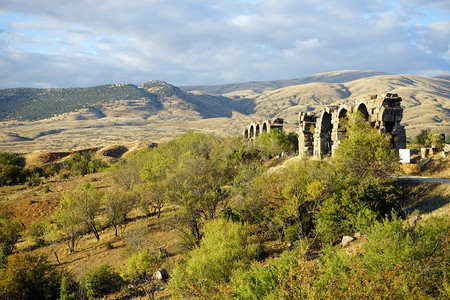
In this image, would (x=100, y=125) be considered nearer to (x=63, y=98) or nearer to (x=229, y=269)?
(x=63, y=98)

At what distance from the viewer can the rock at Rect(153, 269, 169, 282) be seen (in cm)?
1683

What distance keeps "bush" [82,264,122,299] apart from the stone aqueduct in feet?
55.2

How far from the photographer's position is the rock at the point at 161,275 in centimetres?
1683

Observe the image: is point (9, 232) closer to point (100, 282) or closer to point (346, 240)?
point (100, 282)

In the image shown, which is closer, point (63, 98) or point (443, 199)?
point (443, 199)

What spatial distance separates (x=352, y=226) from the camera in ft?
50.0

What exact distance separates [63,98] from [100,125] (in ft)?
149

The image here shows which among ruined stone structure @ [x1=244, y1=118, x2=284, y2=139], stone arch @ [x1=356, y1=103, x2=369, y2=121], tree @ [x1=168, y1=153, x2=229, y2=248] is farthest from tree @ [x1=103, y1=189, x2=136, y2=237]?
ruined stone structure @ [x1=244, y1=118, x2=284, y2=139]

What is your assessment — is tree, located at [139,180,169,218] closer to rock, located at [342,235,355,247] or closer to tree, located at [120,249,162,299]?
tree, located at [120,249,162,299]

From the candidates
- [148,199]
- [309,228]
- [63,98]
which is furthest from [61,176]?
[63,98]

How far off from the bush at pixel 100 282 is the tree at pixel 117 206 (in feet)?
23.7

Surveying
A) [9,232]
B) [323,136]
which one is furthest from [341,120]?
[9,232]

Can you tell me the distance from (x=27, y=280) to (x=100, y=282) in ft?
13.1

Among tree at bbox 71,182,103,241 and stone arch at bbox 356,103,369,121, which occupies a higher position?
stone arch at bbox 356,103,369,121
